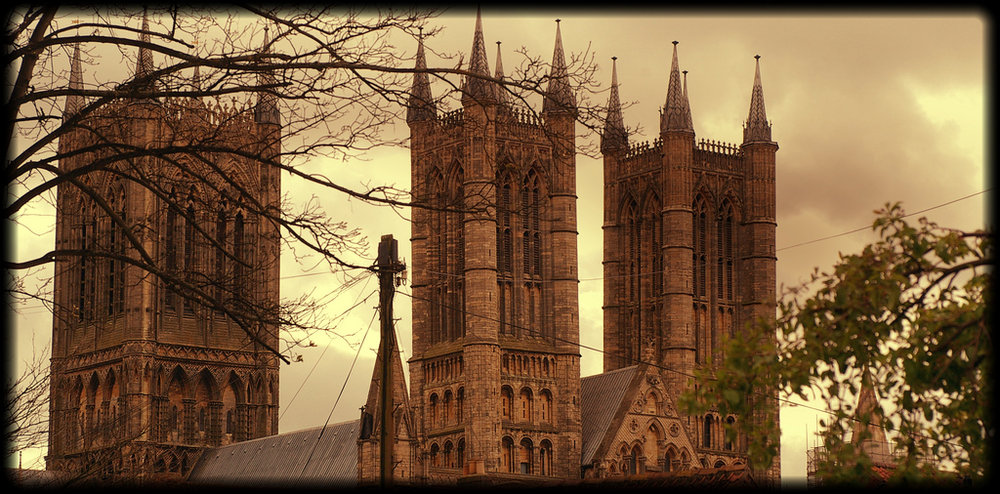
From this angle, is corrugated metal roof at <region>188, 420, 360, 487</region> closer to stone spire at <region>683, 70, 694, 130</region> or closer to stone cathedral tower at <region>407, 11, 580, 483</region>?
stone cathedral tower at <region>407, 11, 580, 483</region>

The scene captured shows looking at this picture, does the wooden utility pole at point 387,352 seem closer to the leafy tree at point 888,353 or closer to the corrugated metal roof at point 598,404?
the leafy tree at point 888,353

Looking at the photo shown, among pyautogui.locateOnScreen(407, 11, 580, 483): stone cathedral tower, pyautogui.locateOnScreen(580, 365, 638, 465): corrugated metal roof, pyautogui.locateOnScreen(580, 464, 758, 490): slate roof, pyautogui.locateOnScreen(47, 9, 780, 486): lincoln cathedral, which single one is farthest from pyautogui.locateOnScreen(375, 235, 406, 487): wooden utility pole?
pyautogui.locateOnScreen(580, 365, 638, 465): corrugated metal roof

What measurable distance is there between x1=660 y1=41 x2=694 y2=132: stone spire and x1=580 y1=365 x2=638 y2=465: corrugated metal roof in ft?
40.9

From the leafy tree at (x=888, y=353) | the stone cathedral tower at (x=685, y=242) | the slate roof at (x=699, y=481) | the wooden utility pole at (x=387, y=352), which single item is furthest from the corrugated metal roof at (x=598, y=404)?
the leafy tree at (x=888, y=353)

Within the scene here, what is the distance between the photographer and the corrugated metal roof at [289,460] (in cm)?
7706

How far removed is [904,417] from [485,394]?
68.2m

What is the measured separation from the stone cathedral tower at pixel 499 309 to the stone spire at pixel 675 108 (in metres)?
8.89

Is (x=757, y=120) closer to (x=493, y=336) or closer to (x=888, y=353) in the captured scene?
(x=493, y=336)

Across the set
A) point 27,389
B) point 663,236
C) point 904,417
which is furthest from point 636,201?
point 904,417

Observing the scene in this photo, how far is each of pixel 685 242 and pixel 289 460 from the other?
2320 cm

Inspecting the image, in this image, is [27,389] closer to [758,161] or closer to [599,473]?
[599,473]

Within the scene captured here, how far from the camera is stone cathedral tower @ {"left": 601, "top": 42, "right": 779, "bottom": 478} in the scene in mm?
94188

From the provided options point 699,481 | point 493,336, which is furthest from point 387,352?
point 493,336

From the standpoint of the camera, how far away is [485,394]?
8500cm
